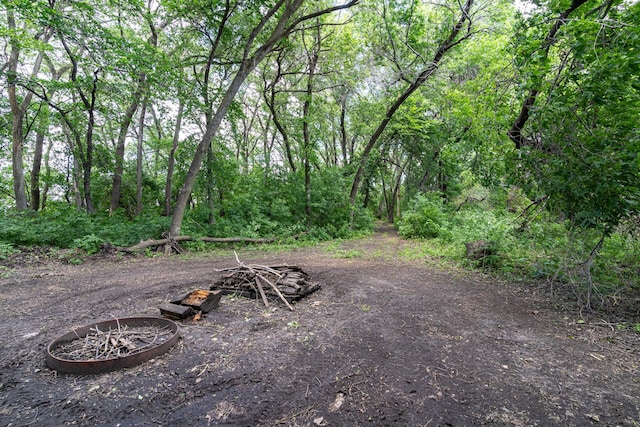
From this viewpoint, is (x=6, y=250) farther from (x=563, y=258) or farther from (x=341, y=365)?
(x=563, y=258)

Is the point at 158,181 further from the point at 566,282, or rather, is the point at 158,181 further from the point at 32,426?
the point at 566,282

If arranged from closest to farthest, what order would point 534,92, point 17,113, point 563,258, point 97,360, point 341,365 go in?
point 97,360, point 341,365, point 563,258, point 534,92, point 17,113

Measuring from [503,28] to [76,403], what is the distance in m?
12.4

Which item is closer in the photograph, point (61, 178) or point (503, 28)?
point (503, 28)

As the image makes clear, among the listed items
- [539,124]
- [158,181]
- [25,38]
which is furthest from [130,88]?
[539,124]

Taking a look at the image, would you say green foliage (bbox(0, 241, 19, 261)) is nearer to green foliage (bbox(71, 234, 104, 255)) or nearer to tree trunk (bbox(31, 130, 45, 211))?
green foliage (bbox(71, 234, 104, 255))

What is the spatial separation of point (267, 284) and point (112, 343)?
84.5 inches

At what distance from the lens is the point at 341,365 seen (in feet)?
8.82

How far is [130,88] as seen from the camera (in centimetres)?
962

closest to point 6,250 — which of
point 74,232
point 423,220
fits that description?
point 74,232

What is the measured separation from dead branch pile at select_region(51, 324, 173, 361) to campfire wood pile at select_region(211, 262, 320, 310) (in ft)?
4.74

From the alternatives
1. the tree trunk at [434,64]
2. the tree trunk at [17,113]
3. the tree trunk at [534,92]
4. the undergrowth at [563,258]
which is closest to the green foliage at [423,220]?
the undergrowth at [563,258]

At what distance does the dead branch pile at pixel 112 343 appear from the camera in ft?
8.82

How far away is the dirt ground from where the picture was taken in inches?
82.0
